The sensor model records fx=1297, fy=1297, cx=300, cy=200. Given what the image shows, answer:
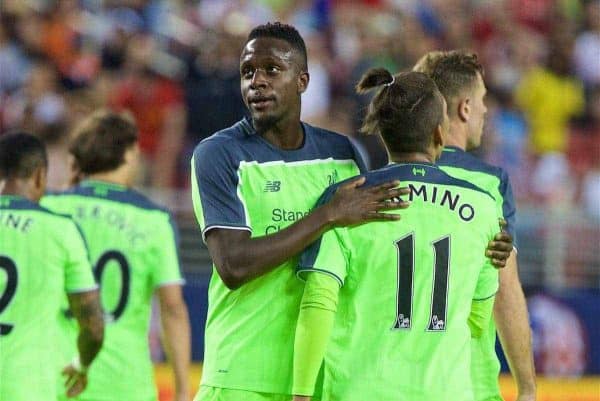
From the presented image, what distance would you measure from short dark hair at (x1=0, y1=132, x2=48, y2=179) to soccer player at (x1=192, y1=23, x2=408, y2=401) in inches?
56.6

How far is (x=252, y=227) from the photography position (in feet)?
16.1

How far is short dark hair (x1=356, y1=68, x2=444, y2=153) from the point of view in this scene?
455 centimetres

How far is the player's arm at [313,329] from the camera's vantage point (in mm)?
4406

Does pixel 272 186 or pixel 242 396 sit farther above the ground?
pixel 272 186

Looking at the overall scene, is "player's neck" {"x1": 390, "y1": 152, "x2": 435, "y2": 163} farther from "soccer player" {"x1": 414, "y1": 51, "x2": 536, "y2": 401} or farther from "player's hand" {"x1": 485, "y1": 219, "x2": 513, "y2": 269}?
"soccer player" {"x1": 414, "y1": 51, "x2": 536, "y2": 401}

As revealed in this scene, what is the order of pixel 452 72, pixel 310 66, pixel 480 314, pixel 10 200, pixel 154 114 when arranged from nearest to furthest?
1. pixel 480 314
2. pixel 452 72
3. pixel 10 200
4. pixel 154 114
5. pixel 310 66

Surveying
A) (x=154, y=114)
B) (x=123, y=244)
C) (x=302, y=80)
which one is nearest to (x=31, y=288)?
(x=123, y=244)

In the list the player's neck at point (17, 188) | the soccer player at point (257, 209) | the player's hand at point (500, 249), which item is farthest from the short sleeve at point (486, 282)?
the player's neck at point (17, 188)

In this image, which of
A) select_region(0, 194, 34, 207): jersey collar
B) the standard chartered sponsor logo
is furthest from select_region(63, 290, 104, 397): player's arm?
the standard chartered sponsor logo

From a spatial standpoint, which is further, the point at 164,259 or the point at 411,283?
the point at 164,259

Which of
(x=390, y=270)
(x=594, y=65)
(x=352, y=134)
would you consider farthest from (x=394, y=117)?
(x=594, y=65)

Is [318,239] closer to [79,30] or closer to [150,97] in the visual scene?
[150,97]

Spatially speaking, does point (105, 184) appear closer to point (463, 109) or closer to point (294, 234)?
point (463, 109)

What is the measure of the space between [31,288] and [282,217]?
148cm
